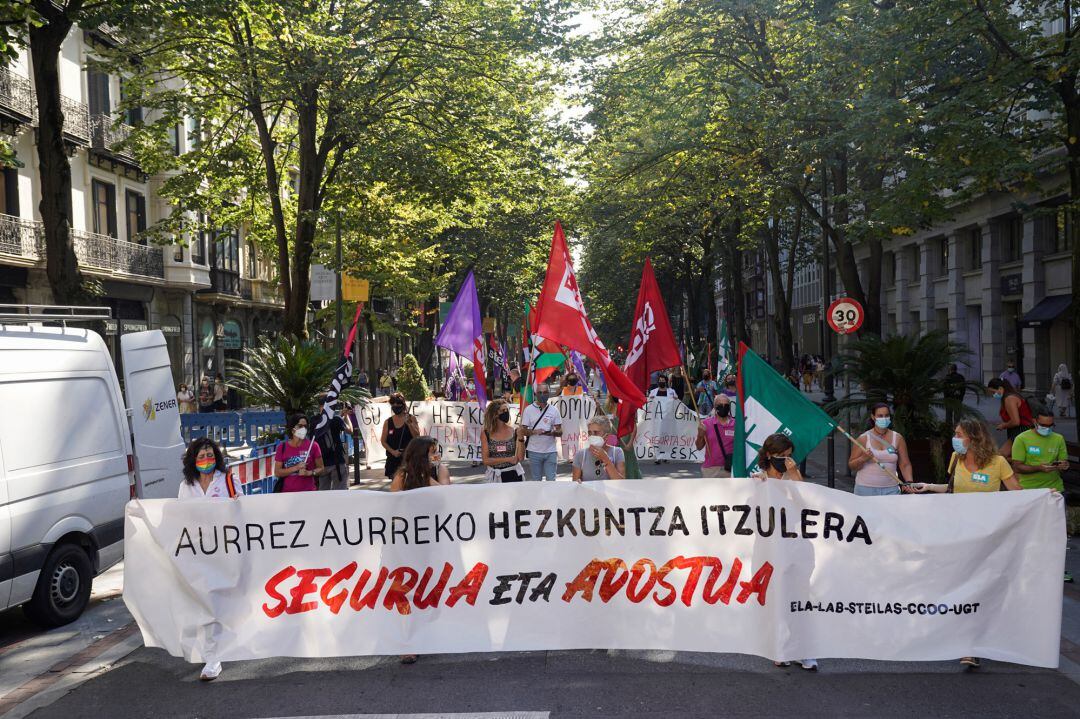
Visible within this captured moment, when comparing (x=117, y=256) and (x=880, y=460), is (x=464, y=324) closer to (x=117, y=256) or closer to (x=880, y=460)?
(x=880, y=460)

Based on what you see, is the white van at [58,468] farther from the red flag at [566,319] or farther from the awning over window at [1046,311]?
the awning over window at [1046,311]

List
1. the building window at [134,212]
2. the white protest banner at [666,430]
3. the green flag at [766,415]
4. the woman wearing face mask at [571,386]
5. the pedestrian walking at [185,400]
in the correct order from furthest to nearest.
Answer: the building window at [134,212] < the pedestrian walking at [185,400] < the woman wearing face mask at [571,386] < the white protest banner at [666,430] < the green flag at [766,415]

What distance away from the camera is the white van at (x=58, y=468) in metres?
7.50

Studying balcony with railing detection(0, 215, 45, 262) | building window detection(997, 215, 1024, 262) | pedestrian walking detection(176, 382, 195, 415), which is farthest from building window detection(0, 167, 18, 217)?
building window detection(997, 215, 1024, 262)

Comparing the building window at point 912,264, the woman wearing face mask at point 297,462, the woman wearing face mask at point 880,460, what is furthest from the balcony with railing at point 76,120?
the building window at point 912,264

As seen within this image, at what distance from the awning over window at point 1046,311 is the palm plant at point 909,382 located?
16.7 m

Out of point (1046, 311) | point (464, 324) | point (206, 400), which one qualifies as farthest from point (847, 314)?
point (1046, 311)

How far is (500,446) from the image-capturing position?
10352 millimetres

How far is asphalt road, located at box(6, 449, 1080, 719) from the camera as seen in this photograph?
581 cm

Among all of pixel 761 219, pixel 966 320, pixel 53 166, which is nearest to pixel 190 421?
pixel 53 166

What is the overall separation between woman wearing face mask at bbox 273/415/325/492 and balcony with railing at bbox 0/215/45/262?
59.0ft

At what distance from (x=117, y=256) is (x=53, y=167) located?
19159 mm

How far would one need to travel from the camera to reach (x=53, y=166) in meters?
12.5

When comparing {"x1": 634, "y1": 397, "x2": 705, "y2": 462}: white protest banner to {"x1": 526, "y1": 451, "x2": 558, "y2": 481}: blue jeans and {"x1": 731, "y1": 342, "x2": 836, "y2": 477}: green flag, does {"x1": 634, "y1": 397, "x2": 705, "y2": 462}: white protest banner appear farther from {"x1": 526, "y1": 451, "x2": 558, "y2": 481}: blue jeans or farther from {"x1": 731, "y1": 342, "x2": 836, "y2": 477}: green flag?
{"x1": 731, "y1": 342, "x2": 836, "y2": 477}: green flag
